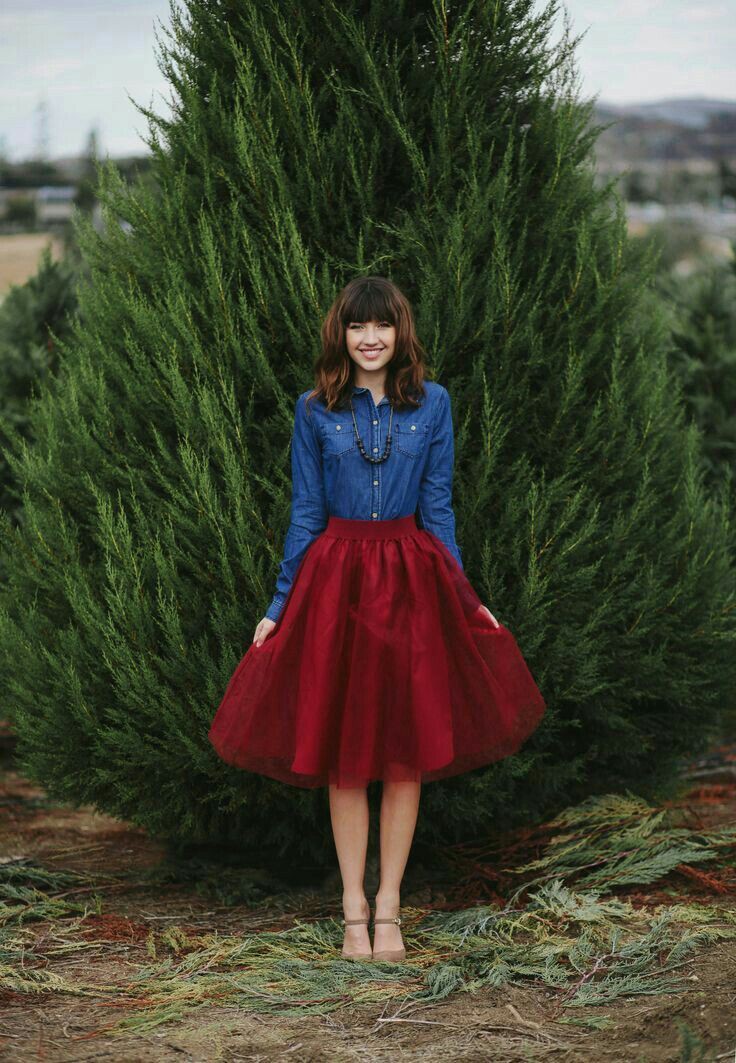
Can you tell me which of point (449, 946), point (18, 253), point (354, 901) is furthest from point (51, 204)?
point (449, 946)

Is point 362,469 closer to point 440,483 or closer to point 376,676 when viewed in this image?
point 440,483

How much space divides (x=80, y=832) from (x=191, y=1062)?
2.89m

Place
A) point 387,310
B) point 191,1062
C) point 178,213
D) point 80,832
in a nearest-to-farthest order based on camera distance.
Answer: point 191,1062 < point 387,310 < point 178,213 < point 80,832

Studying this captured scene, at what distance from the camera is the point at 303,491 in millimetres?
3590

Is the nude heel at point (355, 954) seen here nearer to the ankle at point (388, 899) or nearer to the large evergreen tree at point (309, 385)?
the ankle at point (388, 899)

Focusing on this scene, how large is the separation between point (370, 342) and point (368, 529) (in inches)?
23.4

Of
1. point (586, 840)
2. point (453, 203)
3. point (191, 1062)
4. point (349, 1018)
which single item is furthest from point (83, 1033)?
point (453, 203)

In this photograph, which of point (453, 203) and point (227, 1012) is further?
point (453, 203)

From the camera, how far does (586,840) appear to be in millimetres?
4164

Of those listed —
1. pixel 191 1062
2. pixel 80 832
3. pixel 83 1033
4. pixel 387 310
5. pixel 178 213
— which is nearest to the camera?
pixel 191 1062

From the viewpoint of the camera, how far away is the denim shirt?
3572 millimetres

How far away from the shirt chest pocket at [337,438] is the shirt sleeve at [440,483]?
0.88 ft

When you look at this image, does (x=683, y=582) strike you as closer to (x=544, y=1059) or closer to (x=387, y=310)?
(x=387, y=310)

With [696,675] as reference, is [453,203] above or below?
above
